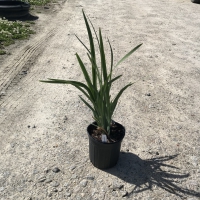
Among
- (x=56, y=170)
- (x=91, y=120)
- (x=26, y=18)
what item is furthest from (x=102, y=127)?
(x=26, y=18)

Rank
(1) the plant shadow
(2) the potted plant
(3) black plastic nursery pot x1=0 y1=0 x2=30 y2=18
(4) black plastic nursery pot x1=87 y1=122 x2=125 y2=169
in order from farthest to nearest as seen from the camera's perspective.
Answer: (1) the plant shadow, (3) black plastic nursery pot x1=0 y1=0 x2=30 y2=18, (4) black plastic nursery pot x1=87 y1=122 x2=125 y2=169, (2) the potted plant

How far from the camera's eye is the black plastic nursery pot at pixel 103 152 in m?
3.26

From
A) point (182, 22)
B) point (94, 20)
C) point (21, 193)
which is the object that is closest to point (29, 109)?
point (21, 193)

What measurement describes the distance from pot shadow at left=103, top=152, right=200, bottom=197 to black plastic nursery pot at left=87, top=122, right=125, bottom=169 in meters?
0.13

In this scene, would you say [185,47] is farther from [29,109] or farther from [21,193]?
[21,193]

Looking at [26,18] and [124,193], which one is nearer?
[124,193]

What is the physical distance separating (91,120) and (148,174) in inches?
57.4

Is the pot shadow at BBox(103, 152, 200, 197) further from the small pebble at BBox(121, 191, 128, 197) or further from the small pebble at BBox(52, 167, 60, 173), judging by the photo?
the small pebble at BBox(52, 167, 60, 173)

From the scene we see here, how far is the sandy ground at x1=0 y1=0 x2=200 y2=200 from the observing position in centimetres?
330

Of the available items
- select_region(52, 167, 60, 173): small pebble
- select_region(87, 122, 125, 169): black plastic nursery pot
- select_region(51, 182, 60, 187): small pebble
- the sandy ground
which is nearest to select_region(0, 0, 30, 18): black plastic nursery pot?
the sandy ground

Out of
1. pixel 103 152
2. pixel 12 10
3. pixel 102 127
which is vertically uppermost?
pixel 102 127

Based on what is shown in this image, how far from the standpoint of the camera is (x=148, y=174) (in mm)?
3484

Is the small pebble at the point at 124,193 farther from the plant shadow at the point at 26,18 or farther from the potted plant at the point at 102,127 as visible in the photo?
the plant shadow at the point at 26,18

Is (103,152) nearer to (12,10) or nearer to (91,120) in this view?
(91,120)
